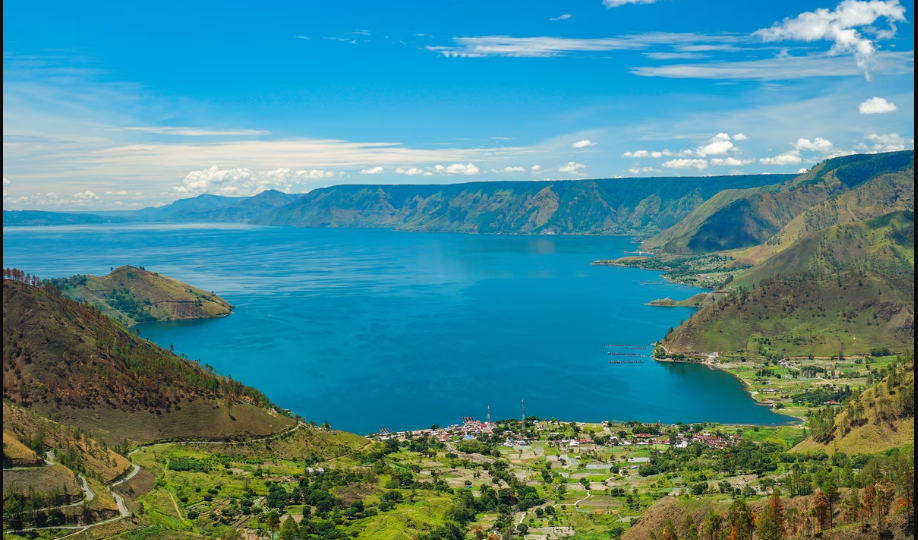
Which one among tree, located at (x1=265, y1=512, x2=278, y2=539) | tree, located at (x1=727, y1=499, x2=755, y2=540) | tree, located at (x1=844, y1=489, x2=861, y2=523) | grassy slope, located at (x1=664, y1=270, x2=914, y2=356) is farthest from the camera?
grassy slope, located at (x1=664, y1=270, x2=914, y2=356)

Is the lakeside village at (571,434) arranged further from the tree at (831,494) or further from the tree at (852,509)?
the tree at (852,509)

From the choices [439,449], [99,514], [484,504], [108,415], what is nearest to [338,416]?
[439,449]

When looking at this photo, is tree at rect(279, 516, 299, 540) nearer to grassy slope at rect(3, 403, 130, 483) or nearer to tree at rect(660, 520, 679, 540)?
grassy slope at rect(3, 403, 130, 483)

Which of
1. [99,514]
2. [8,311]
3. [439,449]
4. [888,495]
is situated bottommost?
[439,449]

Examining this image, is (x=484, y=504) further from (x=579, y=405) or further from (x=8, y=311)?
(x=8, y=311)

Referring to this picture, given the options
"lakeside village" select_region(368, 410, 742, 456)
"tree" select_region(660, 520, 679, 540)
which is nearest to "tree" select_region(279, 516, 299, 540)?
"tree" select_region(660, 520, 679, 540)

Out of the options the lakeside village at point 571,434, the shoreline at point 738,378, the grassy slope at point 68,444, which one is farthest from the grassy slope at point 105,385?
the shoreline at point 738,378
